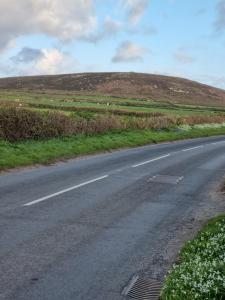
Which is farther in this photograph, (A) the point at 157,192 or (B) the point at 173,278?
(A) the point at 157,192

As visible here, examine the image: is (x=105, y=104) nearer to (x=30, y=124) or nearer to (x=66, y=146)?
(x=30, y=124)

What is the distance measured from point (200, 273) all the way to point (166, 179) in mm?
11146

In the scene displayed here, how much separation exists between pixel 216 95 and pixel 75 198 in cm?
16054

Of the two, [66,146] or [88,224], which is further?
[66,146]

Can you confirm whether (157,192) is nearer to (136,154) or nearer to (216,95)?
(136,154)

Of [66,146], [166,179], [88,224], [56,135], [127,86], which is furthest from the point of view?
[127,86]

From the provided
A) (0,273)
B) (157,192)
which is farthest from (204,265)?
(157,192)

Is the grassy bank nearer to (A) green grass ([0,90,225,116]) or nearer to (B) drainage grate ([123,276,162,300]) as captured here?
(B) drainage grate ([123,276,162,300])

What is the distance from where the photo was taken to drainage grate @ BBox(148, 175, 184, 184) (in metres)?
17.0

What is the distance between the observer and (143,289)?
6852 mm

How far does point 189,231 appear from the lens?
10180 millimetres

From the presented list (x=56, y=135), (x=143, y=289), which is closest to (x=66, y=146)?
(x=56, y=135)

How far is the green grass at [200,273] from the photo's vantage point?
234 inches

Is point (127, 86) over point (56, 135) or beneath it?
over
